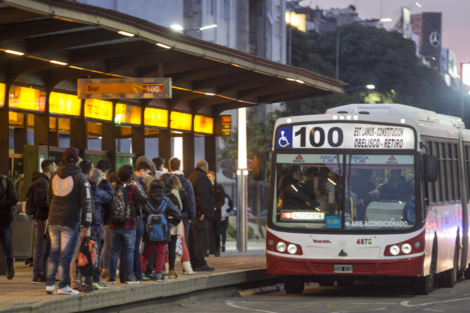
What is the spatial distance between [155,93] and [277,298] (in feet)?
12.5

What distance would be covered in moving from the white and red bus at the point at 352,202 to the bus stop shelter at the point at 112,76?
2.39m

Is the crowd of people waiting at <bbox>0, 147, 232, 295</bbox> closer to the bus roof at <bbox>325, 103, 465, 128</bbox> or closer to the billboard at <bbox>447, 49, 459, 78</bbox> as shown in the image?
the bus roof at <bbox>325, 103, 465, 128</bbox>

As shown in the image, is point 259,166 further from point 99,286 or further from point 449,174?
point 449,174

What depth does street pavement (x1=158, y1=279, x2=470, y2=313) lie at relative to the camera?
11297 mm

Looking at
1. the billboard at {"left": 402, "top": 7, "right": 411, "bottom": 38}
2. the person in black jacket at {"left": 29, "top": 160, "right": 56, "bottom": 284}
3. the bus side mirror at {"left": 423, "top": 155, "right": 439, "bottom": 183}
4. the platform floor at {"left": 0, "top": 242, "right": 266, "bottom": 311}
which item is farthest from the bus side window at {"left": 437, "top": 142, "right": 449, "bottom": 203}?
the billboard at {"left": 402, "top": 7, "right": 411, "bottom": 38}

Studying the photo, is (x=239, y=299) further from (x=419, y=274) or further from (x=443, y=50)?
(x=443, y=50)

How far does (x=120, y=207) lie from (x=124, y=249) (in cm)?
60

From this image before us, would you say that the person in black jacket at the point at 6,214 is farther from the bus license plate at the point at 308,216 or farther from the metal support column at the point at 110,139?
the metal support column at the point at 110,139

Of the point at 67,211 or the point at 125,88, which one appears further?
the point at 125,88

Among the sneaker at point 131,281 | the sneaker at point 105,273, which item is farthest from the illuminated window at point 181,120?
the sneaker at point 131,281

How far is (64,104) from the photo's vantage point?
16.1m

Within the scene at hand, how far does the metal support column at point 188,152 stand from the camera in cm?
2023

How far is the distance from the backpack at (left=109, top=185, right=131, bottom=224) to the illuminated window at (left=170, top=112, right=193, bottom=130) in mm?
8398

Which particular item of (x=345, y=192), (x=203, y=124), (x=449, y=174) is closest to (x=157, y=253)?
(x=345, y=192)
